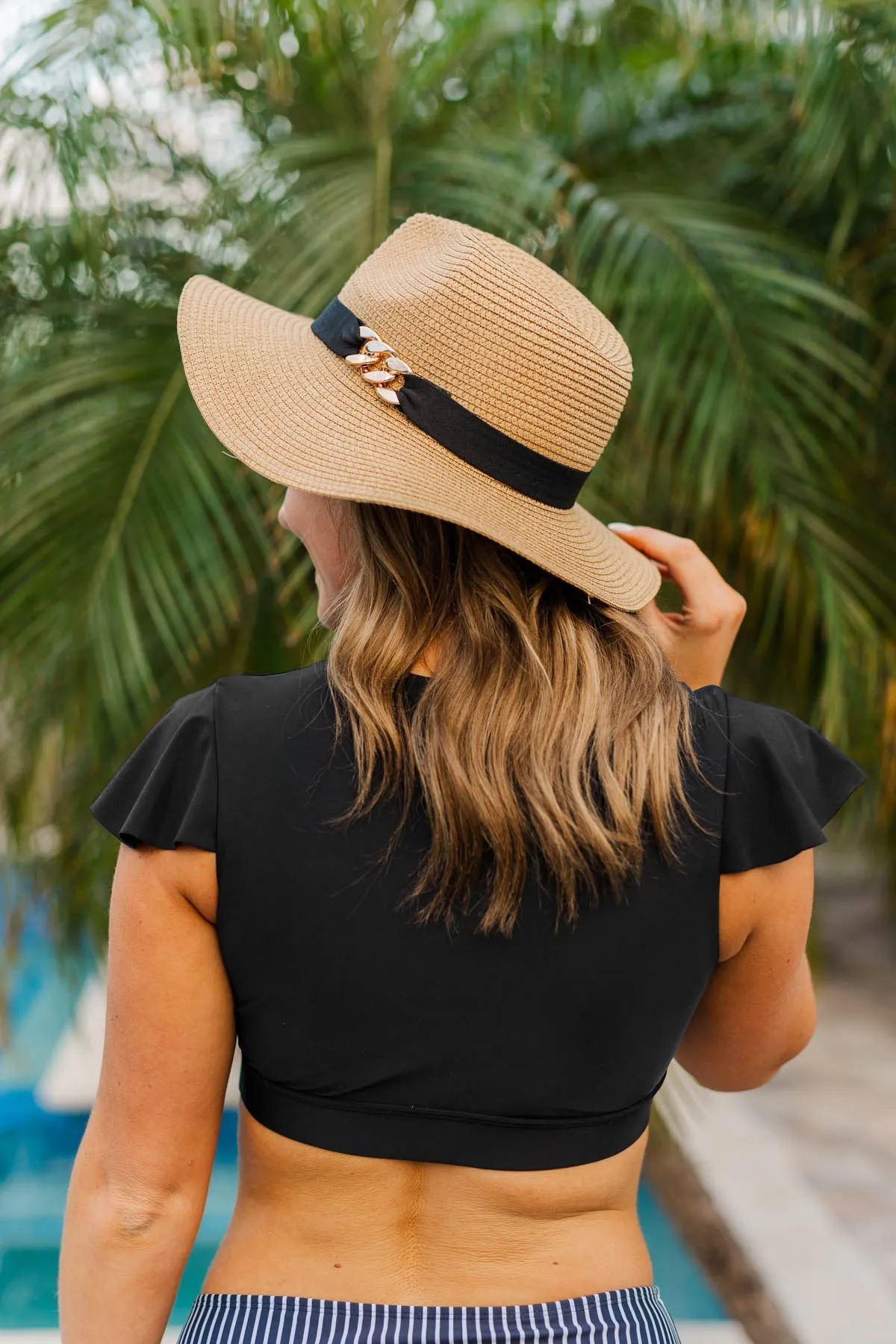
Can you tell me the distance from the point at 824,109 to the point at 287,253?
1.02 meters

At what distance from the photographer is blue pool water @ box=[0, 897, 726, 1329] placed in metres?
2.70

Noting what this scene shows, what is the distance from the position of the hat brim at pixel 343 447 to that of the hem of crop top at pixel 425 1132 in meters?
0.38

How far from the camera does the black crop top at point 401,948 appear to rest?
30.8 inches

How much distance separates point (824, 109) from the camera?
217 centimetres

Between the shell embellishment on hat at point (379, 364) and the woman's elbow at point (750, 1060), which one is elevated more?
the shell embellishment on hat at point (379, 364)

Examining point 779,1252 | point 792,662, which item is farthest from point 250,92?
point 779,1252

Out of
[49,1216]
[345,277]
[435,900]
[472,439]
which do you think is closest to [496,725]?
[435,900]

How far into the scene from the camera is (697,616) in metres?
1.17

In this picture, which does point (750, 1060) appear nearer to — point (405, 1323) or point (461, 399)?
point (405, 1323)

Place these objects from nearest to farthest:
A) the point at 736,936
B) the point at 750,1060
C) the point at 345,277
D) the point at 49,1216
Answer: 1. the point at 736,936
2. the point at 750,1060
3. the point at 345,277
4. the point at 49,1216

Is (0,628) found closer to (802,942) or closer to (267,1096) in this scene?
(267,1096)

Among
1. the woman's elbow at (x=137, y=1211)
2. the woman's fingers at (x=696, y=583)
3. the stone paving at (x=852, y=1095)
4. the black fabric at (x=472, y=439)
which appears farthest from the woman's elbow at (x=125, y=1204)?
the stone paving at (x=852, y=1095)

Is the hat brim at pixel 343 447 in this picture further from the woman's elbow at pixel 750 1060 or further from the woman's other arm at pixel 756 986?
the woman's elbow at pixel 750 1060

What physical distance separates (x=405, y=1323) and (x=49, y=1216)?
2896 millimetres
